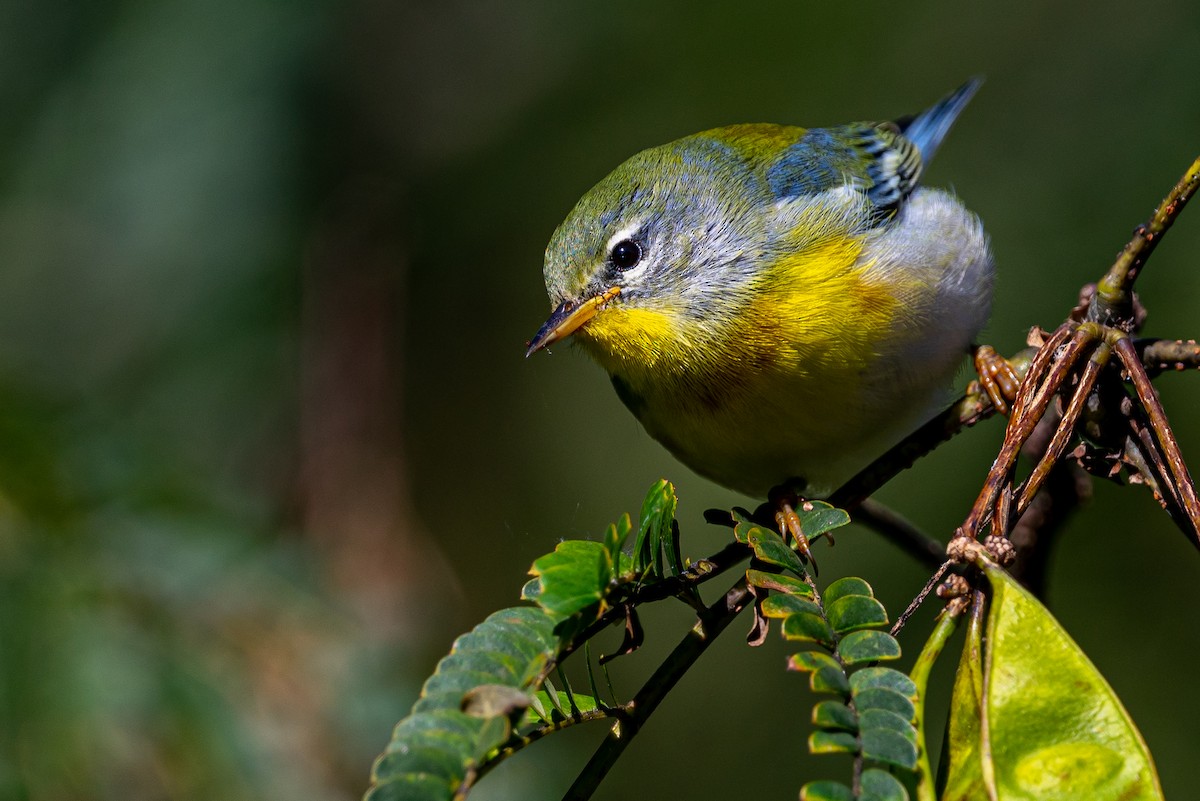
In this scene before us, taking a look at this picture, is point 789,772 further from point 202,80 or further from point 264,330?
point 202,80

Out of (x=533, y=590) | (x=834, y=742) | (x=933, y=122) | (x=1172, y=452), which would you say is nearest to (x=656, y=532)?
(x=533, y=590)

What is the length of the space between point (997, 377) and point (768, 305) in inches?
24.6

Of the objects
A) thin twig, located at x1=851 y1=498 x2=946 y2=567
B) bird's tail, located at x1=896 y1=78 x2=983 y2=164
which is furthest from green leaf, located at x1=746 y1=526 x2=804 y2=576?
bird's tail, located at x1=896 y1=78 x2=983 y2=164

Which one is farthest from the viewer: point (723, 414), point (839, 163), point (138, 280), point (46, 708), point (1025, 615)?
point (138, 280)

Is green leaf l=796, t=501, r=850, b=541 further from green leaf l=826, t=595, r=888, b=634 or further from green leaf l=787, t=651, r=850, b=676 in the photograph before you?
green leaf l=787, t=651, r=850, b=676

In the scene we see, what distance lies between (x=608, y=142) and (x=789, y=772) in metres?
3.56

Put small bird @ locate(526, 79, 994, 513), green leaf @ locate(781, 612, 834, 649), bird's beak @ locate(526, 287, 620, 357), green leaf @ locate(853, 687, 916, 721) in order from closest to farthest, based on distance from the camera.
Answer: green leaf @ locate(853, 687, 916, 721) < green leaf @ locate(781, 612, 834, 649) < small bird @ locate(526, 79, 994, 513) < bird's beak @ locate(526, 287, 620, 357)

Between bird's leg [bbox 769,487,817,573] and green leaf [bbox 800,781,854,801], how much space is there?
63cm

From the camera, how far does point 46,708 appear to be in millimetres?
2625

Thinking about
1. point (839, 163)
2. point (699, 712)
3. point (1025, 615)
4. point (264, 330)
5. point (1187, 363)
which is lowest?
point (1025, 615)

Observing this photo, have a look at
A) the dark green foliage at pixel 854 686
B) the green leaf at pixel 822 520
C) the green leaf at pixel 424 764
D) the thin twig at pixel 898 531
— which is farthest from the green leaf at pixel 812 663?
the thin twig at pixel 898 531

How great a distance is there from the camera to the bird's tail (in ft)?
15.3

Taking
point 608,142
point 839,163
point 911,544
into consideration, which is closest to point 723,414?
point 911,544

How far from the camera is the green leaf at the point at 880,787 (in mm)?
1310
